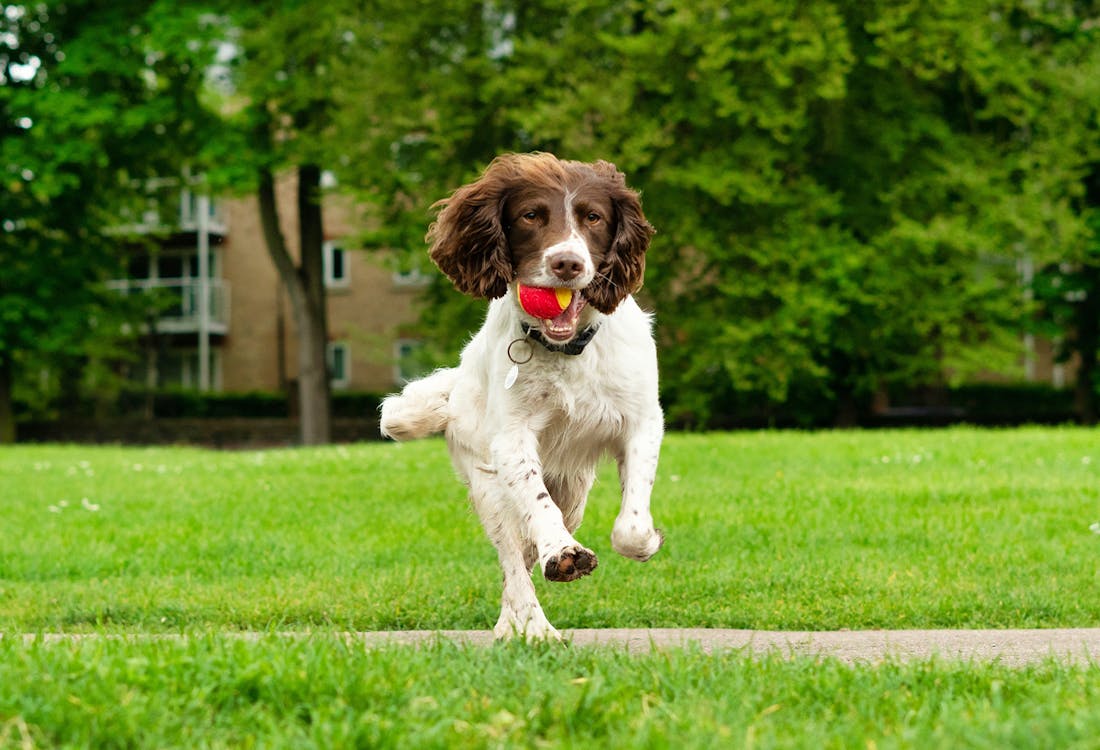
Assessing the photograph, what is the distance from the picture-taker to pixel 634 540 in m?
4.73

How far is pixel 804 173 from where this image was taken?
76.8ft

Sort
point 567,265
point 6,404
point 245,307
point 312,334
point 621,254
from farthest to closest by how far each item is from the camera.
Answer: point 245,307 < point 6,404 < point 312,334 < point 621,254 < point 567,265

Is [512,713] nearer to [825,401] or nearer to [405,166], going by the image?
[405,166]

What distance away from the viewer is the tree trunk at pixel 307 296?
25.2 m

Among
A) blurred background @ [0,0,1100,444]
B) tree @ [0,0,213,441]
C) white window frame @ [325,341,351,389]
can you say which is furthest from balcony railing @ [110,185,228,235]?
white window frame @ [325,341,351,389]

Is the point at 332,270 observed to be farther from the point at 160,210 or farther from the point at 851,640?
the point at 851,640

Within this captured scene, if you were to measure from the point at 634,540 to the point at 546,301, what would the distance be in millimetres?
910

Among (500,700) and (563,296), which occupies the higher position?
(563,296)

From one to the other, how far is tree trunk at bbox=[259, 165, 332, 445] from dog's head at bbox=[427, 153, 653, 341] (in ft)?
67.4

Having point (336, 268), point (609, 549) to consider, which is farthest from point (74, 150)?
point (609, 549)

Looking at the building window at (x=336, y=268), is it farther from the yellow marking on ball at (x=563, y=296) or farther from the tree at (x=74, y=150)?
the yellow marking on ball at (x=563, y=296)

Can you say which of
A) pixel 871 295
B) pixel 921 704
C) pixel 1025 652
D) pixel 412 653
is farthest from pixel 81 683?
pixel 871 295

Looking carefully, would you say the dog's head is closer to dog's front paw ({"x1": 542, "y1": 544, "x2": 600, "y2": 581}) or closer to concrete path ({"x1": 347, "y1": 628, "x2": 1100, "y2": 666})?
dog's front paw ({"x1": 542, "y1": 544, "x2": 600, "y2": 581})

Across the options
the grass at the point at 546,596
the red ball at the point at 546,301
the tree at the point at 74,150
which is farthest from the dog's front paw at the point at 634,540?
the tree at the point at 74,150
